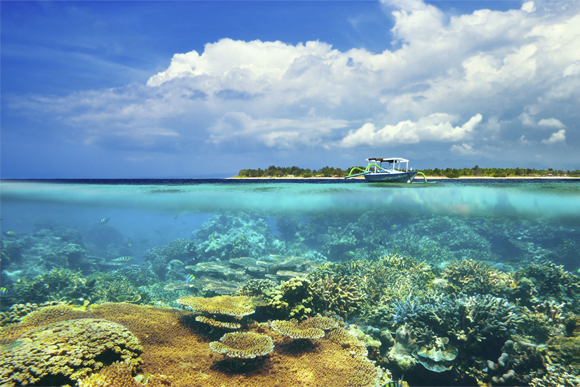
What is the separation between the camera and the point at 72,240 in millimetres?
21484

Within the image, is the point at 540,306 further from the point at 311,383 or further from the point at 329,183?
the point at 329,183

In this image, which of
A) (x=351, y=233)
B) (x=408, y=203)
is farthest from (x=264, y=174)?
(x=408, y=203)

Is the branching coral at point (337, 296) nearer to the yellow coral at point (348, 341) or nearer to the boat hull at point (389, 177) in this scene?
the yellow coral at point (348, 341)

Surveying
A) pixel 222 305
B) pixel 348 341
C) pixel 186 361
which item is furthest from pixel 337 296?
pixel 186 361

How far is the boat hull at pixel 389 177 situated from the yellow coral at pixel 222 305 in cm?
1210

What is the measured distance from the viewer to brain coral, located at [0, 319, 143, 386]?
354cm

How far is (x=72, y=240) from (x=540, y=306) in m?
28.3

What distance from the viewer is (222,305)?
589 cm

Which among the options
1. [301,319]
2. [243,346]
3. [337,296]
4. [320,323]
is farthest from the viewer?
[337,296]

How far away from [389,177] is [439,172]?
7.91 meters

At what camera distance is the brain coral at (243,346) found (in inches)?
183

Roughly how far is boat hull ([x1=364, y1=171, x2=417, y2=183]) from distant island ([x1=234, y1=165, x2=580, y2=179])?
4.18 meters

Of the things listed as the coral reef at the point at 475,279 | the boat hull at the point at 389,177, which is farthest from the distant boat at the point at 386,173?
the coral reef at the point at 475,279

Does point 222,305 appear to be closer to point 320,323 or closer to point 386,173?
point 320,323
